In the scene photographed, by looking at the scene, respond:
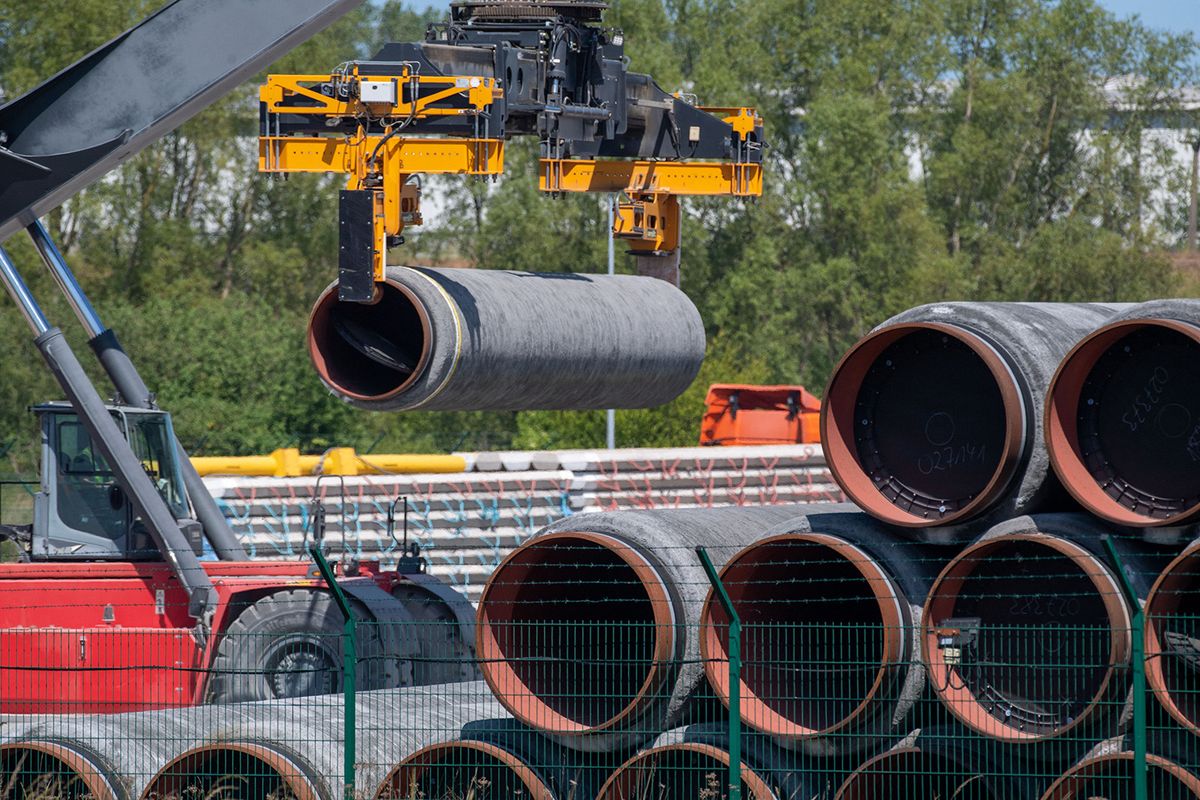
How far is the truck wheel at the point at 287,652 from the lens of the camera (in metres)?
14.0

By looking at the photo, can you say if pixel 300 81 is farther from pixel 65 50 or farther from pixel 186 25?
pixel 65 50

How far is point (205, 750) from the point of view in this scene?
11336 mm

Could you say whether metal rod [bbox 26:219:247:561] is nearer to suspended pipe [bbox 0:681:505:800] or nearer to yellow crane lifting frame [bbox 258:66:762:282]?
yellow crane lifting frame [bbox 258:66:762:282]

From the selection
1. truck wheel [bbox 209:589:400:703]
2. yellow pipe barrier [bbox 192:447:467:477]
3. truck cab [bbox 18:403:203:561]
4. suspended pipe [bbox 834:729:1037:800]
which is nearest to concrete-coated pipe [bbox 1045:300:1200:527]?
suspended pipe [bbox 834:729:1037:800]

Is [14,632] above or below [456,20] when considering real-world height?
below

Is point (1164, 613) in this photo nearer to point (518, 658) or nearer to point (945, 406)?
point (945, 406)

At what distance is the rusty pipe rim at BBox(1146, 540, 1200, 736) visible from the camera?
9.52 m

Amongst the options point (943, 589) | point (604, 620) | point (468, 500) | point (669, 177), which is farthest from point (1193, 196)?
point (943, 589)

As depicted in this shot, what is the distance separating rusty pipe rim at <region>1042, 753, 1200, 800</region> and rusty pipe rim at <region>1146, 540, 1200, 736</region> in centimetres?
24

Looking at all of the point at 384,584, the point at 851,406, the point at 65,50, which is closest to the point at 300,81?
the point at 851,406

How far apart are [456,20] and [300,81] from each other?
1.10m

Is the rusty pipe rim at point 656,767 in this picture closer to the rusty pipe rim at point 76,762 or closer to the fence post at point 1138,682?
the fence post at point 1138,682

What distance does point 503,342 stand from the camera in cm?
1134

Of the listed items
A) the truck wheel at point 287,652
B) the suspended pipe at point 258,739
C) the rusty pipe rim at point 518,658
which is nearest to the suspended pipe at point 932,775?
the rusty pipe rim at point 518,658
